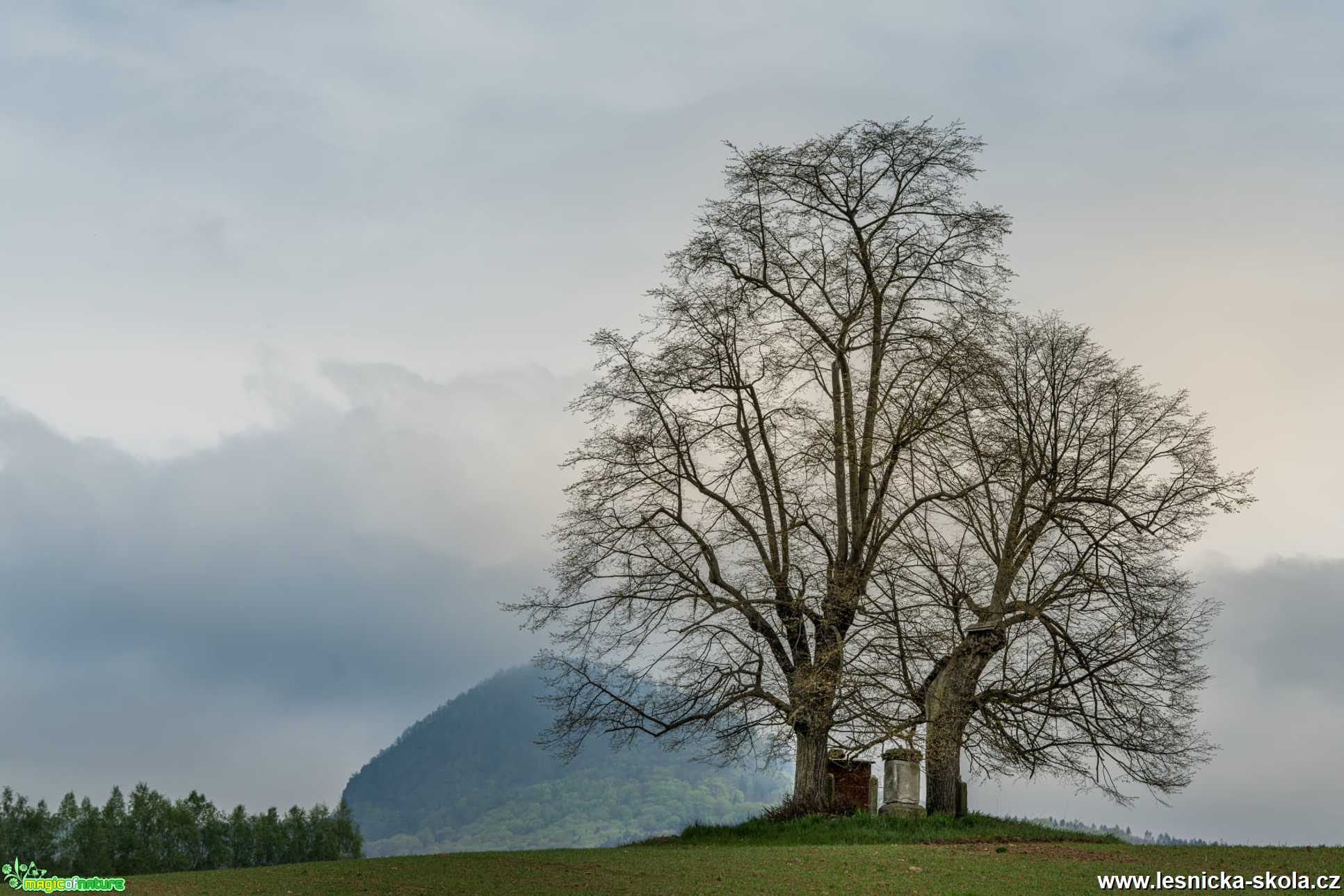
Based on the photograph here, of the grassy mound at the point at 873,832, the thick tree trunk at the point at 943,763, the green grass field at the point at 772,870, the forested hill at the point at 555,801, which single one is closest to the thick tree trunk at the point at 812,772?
the grassy mound at the point at 873,832

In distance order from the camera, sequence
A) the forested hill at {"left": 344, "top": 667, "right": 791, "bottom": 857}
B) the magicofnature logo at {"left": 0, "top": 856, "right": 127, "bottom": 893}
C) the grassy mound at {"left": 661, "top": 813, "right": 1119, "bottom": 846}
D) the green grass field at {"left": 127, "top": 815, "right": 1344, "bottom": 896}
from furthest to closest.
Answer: the forested hill at {"left": 344, "top": 667, "right": 791, "bottom": 857} → the grassy mound at {"left": 661, "top": 813, "right": 1119, "bottom": 846} → the magicofnature logo at {"left": 0, "top": 856, "right": 127, "bottom": 893} → the green grass field at {"left": 127, "top": 815, "right": 1344, "bottom": 896}

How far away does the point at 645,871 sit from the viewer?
54.4 feet

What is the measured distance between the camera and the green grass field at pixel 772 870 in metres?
15.1

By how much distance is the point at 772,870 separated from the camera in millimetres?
16484

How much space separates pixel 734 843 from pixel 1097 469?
35.9 ft

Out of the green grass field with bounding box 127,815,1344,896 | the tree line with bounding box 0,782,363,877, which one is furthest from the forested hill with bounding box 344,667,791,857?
the green grass field with bounding box 127,815,1344,896

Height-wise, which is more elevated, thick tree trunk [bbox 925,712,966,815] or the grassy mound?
thick tree trunk [bbox 925,712,966,815]

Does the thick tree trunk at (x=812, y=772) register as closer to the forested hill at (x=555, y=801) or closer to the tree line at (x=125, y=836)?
the tree line at (x=125, y=836)

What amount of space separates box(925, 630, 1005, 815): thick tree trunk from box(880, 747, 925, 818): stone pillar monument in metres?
0.28

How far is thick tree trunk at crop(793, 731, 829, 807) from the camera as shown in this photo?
24.0m

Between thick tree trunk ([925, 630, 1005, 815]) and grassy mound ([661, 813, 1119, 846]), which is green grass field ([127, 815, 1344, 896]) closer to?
grassy mound ([661, 813, 1119, 846])

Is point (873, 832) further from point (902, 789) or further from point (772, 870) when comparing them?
point (772, 870)

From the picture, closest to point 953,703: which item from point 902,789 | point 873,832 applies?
point 902,789

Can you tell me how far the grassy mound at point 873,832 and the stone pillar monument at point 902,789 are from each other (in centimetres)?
69
